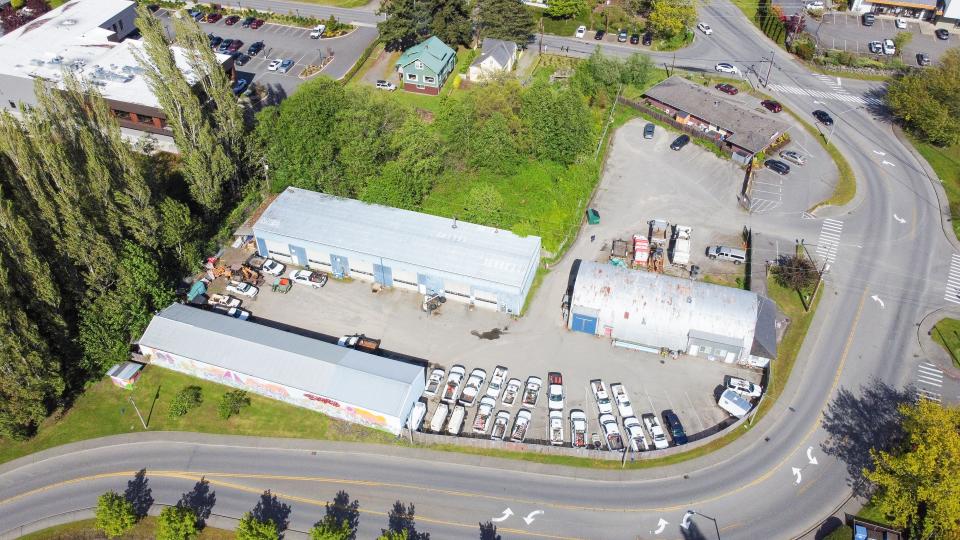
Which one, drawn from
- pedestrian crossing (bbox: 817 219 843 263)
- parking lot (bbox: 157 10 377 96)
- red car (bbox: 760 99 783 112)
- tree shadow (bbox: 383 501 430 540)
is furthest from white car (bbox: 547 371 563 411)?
parking lot (bbox: 157 10 377 96)

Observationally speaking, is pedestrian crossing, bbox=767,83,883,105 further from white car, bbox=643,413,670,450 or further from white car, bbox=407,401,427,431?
white car, bbox=407,401,427,431

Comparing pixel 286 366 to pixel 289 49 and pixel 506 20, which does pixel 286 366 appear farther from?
pixel 506 20

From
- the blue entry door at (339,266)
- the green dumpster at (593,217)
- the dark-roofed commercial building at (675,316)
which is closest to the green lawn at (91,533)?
the blue entry door at (339,266)

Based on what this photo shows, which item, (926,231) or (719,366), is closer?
(719,366)

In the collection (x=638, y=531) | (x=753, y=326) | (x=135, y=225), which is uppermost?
(x=135, y=225)

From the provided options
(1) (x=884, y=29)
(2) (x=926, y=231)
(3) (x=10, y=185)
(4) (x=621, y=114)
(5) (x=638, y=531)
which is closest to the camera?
(5) (x=638, y=531)

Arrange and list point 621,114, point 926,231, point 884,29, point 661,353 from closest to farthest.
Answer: point 661,353, point 926,231, point 621,114, point 884,29

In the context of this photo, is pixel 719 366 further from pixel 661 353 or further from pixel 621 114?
pixel 621 114

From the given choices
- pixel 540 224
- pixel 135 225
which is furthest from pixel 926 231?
pixel 135 225
